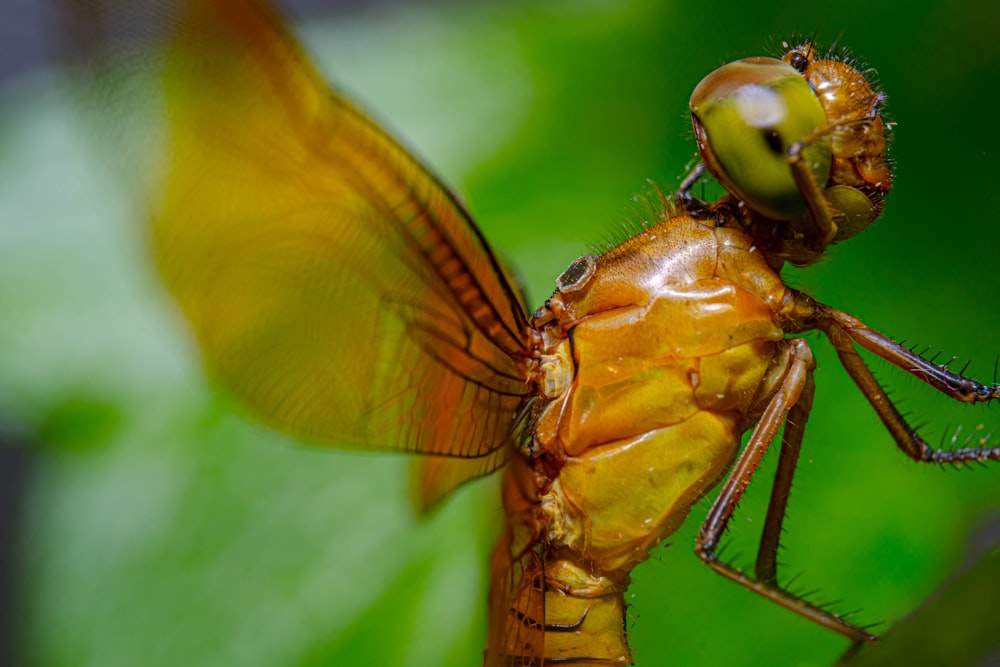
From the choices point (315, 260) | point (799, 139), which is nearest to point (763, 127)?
point (799, 139)

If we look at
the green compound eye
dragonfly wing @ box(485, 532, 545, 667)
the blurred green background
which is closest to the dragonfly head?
the green compound eye

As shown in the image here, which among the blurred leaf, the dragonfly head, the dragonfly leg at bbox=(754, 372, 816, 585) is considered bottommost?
the dragonfly leg at bbox=(754, 372, 816, 585)

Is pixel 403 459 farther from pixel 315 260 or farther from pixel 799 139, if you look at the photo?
pixel 799 139

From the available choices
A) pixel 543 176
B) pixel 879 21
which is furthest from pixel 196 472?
pixel 879 21

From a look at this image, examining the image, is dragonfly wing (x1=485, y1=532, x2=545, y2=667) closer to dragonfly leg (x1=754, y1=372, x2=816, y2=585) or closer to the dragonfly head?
dragonfly leg (x1=754, y1=372, x2=816, y2=585)

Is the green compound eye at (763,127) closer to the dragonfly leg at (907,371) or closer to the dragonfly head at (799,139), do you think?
the dragonfly head at (799,139)

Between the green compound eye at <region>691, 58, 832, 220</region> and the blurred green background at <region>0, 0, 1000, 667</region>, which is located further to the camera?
the blurred green background at <region>0, 0, 1000, 667</region>
